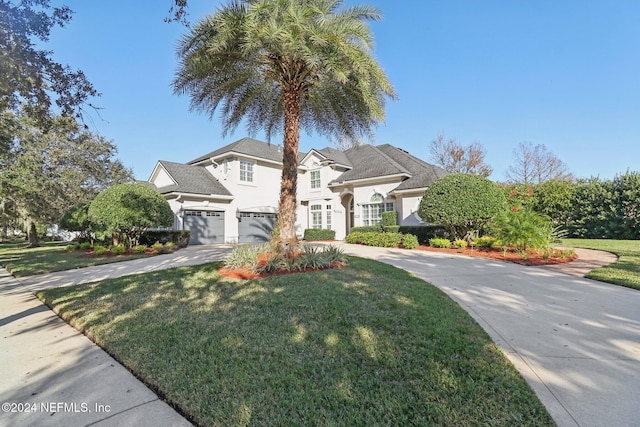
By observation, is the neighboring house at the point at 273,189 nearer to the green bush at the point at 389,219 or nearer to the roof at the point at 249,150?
the roof at the point at 249,150

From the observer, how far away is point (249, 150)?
21.7 meters

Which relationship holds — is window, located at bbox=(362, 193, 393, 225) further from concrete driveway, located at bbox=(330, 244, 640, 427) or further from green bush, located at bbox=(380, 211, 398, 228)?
concrete driveway, located at bbox=(330, 244, 640, 427)

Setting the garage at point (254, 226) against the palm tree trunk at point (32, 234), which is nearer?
the garage at point (254, 226)

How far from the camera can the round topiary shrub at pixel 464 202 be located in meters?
13.0

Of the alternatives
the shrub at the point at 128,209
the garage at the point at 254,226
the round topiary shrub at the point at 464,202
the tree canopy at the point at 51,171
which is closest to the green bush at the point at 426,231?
the round topiary shrub at the point at 464,202

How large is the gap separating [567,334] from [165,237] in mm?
18690

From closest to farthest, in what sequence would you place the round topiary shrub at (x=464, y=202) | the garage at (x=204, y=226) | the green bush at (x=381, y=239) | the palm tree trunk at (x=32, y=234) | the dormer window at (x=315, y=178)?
the round topiary shrub at (x=464, y=202), the green bush at (x=381, y=239), the garage at (x=204, y=226), the dormer window at (x=315, y=178), the palm tree trunk at (x=32, y=234)

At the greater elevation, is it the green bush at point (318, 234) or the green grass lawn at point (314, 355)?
the green bush at point (318, 234)

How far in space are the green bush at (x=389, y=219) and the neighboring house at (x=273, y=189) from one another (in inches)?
24.6

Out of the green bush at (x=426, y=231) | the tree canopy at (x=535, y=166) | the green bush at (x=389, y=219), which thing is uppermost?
the tree canopy at (x=535, y=166)

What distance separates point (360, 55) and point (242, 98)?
5300 mm

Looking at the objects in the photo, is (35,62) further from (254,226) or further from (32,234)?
(32,234)

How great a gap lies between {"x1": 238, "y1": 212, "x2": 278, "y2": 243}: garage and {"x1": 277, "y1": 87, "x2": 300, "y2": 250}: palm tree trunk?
12.5m

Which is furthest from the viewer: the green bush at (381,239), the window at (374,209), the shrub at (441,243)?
the window at (374,209)
